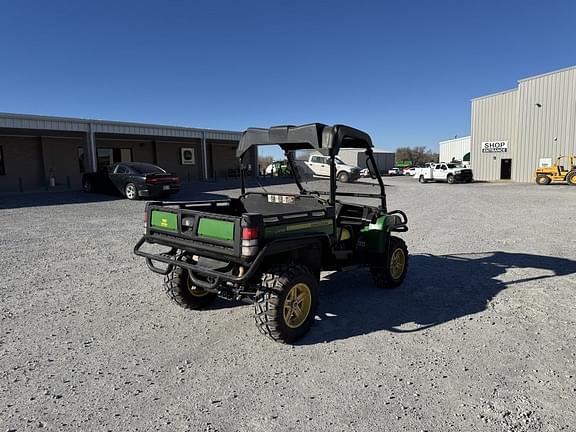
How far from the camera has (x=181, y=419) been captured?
105 inches

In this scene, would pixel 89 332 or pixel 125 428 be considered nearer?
pixel 125 428

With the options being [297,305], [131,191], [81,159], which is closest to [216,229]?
[297,305]

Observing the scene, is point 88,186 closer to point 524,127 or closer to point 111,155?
point 111,155

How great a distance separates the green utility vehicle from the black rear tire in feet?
0.04

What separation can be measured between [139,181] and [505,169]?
29338 mm

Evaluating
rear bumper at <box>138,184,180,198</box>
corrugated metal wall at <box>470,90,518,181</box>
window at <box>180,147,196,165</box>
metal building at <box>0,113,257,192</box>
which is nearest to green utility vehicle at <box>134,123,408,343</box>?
rear bumper at <box>138,184,180,198</box>

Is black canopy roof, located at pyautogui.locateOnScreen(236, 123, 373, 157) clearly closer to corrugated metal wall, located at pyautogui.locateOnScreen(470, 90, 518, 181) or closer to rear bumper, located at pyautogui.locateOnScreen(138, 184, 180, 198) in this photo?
rear bumper, located at pyautogui.locateOnScreen(138, 184, 180, 198)

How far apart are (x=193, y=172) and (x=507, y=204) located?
812 inches

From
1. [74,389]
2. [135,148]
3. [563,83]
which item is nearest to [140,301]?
[74,389]

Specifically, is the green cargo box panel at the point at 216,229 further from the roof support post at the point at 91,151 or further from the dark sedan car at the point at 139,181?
the roof support post at the point at 91,151

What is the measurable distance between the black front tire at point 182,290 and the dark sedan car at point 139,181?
11652mm

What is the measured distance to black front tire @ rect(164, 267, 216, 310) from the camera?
452 centimetres

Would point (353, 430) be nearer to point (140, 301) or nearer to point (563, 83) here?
point (140, 301)

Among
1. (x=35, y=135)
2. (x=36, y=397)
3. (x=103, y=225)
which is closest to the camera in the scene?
(x=36, y=397)
